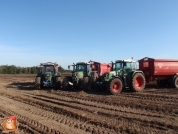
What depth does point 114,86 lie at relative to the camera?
45.4ft

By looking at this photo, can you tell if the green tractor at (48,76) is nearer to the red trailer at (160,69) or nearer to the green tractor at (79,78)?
the green tractor at (79,78)

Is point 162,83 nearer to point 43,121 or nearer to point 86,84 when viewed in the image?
point 86,84

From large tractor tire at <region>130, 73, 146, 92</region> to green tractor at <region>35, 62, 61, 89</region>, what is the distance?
554 cm

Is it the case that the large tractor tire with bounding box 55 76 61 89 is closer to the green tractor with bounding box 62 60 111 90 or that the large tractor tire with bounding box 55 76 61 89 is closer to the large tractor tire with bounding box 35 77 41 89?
the green tractor with bounding box 62 60 111 90

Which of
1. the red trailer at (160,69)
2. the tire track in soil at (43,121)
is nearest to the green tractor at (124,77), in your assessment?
the red trailer at (160,69)

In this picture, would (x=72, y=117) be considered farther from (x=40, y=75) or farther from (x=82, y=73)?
(x=40, y=75)

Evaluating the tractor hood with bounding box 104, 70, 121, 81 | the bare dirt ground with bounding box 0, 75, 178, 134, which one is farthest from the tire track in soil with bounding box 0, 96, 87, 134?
the tractor hood with bounding box 104, 70, 121, 81

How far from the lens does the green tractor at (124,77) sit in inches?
546

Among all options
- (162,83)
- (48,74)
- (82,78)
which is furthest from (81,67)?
(162,83)

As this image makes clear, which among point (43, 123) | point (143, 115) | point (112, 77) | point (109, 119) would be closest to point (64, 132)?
point (43, 123)

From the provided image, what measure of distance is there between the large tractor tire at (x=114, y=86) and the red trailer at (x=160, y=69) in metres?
2.88

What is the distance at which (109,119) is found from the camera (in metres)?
7.65

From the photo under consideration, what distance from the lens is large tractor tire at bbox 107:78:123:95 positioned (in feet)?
44.2

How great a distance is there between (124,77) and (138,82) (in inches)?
47.2
